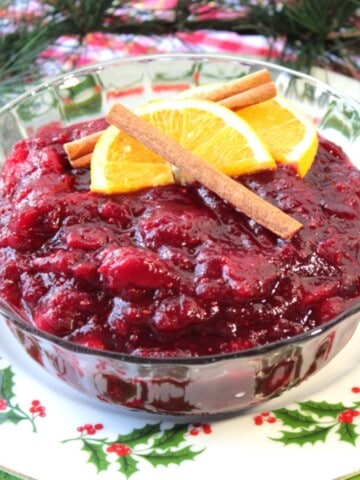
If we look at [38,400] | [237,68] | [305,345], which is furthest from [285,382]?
[237,68]

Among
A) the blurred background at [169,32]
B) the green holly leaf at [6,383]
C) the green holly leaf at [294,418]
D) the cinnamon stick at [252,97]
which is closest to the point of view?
the green holly leaf at [294,418]

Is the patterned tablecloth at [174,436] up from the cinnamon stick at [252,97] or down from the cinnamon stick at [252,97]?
down

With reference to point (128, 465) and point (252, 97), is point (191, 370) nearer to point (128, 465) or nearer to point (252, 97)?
point (128, 465)

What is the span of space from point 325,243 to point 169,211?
16.5 inches

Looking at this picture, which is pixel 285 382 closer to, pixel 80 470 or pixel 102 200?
pixel 80 470

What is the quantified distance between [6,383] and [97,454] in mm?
384

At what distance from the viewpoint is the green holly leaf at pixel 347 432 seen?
6.18 feet

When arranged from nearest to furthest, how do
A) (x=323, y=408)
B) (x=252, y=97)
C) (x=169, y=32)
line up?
(x=323, y=408), (x=252, y=97), (x=169, y=32)

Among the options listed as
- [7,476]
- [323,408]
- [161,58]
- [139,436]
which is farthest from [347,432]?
[161,58]

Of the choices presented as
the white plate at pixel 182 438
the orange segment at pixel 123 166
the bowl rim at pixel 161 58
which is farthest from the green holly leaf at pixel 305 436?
the bowl rim at pixel 161 58

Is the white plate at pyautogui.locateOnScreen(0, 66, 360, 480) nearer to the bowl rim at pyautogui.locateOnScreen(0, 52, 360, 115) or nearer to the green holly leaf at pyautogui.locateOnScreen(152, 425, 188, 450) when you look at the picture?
the green holly leaf at pyautogui.locateOnScreen(152, 425, 188, 450)

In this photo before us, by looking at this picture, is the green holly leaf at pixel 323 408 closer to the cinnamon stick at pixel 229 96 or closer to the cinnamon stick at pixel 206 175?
the cinnamon stick at pixel 206 175

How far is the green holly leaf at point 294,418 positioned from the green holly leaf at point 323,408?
26 mm

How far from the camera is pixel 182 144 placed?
2221 millimetres
